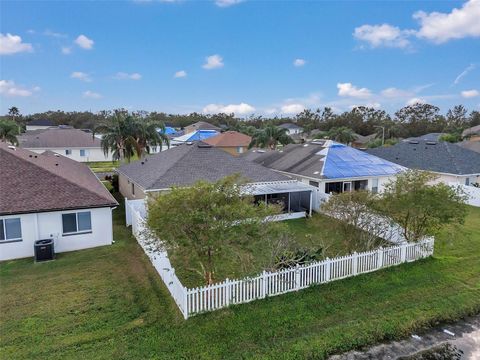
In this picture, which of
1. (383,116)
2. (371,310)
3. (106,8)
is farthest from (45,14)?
(383,116)

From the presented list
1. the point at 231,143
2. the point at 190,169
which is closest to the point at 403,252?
the point at 190,169

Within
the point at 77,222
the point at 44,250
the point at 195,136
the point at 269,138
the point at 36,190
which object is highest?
the point at 195,136

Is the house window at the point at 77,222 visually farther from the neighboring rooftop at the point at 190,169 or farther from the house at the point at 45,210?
the neighboring rooftop at the point at 190,169

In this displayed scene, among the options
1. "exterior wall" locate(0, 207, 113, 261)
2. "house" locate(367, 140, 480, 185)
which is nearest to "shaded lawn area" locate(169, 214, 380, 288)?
"exterior wall" locate(0, 207, 113, 261)

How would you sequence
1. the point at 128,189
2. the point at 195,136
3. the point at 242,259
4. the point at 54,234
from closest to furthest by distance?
the point at 242,259 < the point at 54,234 < the point at 128,189 < the point at 195,136

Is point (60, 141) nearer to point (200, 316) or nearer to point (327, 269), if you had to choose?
point (200, 316)

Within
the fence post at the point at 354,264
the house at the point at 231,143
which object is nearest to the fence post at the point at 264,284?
the fence post at the point at 354,264
